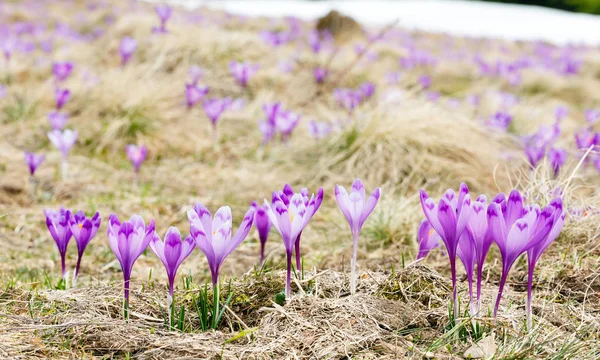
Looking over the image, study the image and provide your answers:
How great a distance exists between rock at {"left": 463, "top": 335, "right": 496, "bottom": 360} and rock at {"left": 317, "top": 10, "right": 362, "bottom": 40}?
1249 cm

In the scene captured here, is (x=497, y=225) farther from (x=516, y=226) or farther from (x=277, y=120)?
(x=277, y=120)

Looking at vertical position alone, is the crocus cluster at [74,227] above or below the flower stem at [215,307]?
above

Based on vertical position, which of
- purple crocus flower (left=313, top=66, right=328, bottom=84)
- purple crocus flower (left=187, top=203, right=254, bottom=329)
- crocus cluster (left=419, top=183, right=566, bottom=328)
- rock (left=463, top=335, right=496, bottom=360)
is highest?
purple crocus flower (left=313, top=66, right=328, bottom=84)

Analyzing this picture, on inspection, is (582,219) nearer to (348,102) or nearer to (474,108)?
(348,102)

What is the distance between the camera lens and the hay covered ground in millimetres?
1896

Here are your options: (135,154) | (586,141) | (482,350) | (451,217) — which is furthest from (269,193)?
(482,350)

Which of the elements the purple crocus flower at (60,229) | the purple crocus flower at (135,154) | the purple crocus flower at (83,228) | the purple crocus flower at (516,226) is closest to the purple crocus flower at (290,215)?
the purple crocus flower at (516,226)

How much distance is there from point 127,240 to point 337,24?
12631 mm

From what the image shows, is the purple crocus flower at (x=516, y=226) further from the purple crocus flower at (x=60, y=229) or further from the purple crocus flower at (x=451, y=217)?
the purple crocus flower at (x=60, y=229)

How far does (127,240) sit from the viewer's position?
2025 mm

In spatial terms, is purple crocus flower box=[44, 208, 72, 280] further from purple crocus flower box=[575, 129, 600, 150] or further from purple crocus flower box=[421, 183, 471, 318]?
purple crocus flower box=[575, 129, 600, 150]

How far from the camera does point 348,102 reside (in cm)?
620

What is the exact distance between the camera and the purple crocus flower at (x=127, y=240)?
2018mm

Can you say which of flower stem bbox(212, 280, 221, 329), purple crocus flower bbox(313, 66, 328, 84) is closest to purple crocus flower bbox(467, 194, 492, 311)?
flower stem bbox(212, 280, 221, 329)
